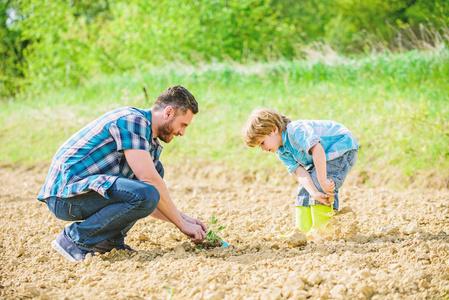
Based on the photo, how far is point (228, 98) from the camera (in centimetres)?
1069

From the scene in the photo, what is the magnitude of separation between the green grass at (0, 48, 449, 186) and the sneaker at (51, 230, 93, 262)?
13.3 feet

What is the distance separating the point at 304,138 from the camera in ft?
14.0

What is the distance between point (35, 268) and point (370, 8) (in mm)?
19768

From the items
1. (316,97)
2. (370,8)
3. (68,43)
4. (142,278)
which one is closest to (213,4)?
(68,43)

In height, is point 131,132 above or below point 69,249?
above

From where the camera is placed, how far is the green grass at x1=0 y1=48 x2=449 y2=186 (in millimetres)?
7426

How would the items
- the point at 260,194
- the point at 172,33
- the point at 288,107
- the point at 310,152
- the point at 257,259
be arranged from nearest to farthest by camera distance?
the point at 257,259 < the point at 310,152 < the point at 260,194 < the point at 288,107 < the point at 172,33

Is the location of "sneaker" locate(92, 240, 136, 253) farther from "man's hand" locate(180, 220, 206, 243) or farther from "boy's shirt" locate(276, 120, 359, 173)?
"boy's shirt" locate(276, 120, 359, 173)

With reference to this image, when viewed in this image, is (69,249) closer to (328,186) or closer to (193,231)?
(193,231)

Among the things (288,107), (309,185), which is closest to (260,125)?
(309,185)

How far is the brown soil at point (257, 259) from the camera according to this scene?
3.22 meters

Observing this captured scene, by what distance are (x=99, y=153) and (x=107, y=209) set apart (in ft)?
1.16

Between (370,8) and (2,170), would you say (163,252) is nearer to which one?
(2,170)

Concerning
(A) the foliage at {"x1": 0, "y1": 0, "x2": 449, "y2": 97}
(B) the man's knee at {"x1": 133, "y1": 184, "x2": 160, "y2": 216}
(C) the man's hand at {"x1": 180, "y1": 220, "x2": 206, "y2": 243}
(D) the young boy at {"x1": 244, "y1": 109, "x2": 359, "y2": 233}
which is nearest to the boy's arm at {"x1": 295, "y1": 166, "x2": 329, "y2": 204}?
(D) the young boy at {"x1": 244, "y1": 109, "x2": 359, "y2": 233}
